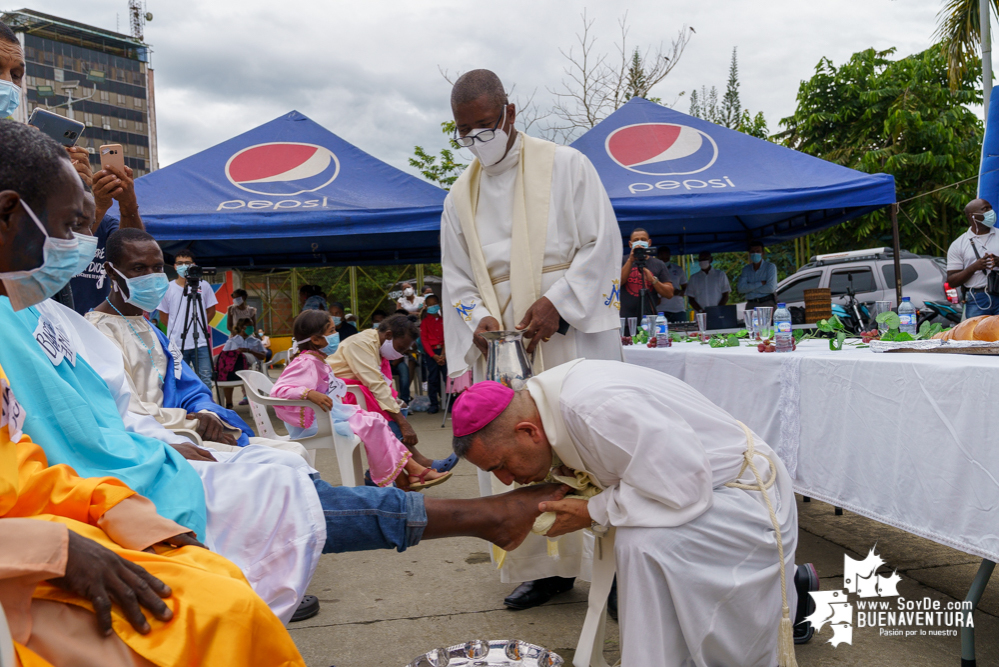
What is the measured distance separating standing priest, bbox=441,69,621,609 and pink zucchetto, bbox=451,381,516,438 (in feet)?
2.92

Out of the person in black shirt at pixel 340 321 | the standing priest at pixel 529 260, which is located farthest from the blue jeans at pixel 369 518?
the person in black shirt at pixel 340 321

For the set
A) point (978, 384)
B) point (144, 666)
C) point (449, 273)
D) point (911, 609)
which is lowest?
point (911, 609)

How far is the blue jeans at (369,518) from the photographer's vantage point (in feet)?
6.13

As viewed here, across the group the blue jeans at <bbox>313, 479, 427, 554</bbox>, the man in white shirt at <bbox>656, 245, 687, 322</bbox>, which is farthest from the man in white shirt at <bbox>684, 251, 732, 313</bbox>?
the blue jeans at <bbox>313, 479, 427, 554</bbox>

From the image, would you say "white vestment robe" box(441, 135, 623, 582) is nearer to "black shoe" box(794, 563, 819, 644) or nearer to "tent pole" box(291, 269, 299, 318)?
"black shoe" box(794, 563, 819, 644)

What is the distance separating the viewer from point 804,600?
2.39 metres

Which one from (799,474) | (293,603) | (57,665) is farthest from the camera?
(799,474)

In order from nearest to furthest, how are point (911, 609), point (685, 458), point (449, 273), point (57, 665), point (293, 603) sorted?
point (57, 665), point (293, 603), point (685, 458), point (911, 609), point (449, 273)

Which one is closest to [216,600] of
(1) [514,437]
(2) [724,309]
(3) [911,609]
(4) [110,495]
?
(4) [110,495]

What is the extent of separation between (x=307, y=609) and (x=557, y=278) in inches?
65.5

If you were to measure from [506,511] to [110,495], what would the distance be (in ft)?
3.39

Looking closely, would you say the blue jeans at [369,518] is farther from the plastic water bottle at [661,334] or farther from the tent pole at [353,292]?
the tent pole at [353,292]

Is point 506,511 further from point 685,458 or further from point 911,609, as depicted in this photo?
point 911,609

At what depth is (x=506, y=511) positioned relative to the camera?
2109 mm
